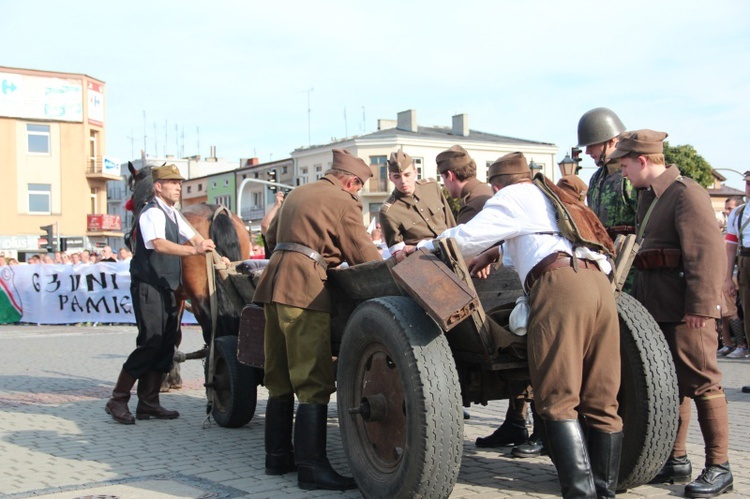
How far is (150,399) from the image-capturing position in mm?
7500

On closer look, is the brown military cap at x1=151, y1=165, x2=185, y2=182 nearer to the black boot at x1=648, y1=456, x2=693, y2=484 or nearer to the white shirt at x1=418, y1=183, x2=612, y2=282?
the white shirt at x1=418, y1=183, x2=612, y2=282

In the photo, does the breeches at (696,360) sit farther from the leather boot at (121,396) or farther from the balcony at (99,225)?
the balcony at (99,225)

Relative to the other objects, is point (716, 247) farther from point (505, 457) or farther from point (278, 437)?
point (278, 437)

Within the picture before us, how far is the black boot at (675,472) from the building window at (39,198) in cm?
5970

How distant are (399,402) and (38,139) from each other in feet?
198

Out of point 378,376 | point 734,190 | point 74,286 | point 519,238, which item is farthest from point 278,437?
point 734,190

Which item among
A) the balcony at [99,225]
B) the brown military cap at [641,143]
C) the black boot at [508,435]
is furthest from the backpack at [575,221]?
the balcony at [99,225]

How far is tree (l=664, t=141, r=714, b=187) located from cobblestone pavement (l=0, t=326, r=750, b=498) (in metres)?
40.0

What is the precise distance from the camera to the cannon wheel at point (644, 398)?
4.40 meters

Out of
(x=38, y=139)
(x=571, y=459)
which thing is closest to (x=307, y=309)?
(x=571, y=459)

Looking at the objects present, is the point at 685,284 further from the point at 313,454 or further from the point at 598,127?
the point at 313,454

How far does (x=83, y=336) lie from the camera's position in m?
16.8

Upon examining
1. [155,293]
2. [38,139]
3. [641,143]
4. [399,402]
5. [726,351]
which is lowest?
[726,351]

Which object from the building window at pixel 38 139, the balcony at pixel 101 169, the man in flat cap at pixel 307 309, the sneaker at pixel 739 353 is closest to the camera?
the man in flat cap at pixel 307 309
